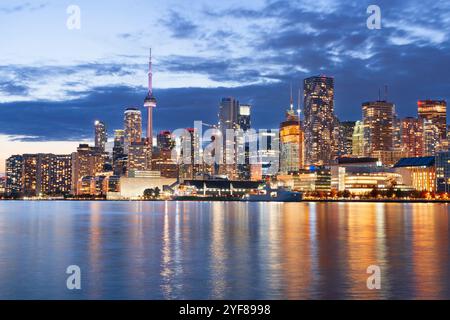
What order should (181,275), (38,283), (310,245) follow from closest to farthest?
(38,283)
(181,275)
(310,245)

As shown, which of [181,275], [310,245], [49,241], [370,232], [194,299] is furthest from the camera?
[370,232]

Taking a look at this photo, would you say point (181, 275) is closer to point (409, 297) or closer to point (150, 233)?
point (409, 297)

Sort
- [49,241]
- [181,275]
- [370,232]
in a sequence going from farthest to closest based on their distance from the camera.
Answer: [370,232], [49,241], [181,275]

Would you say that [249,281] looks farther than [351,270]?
No
